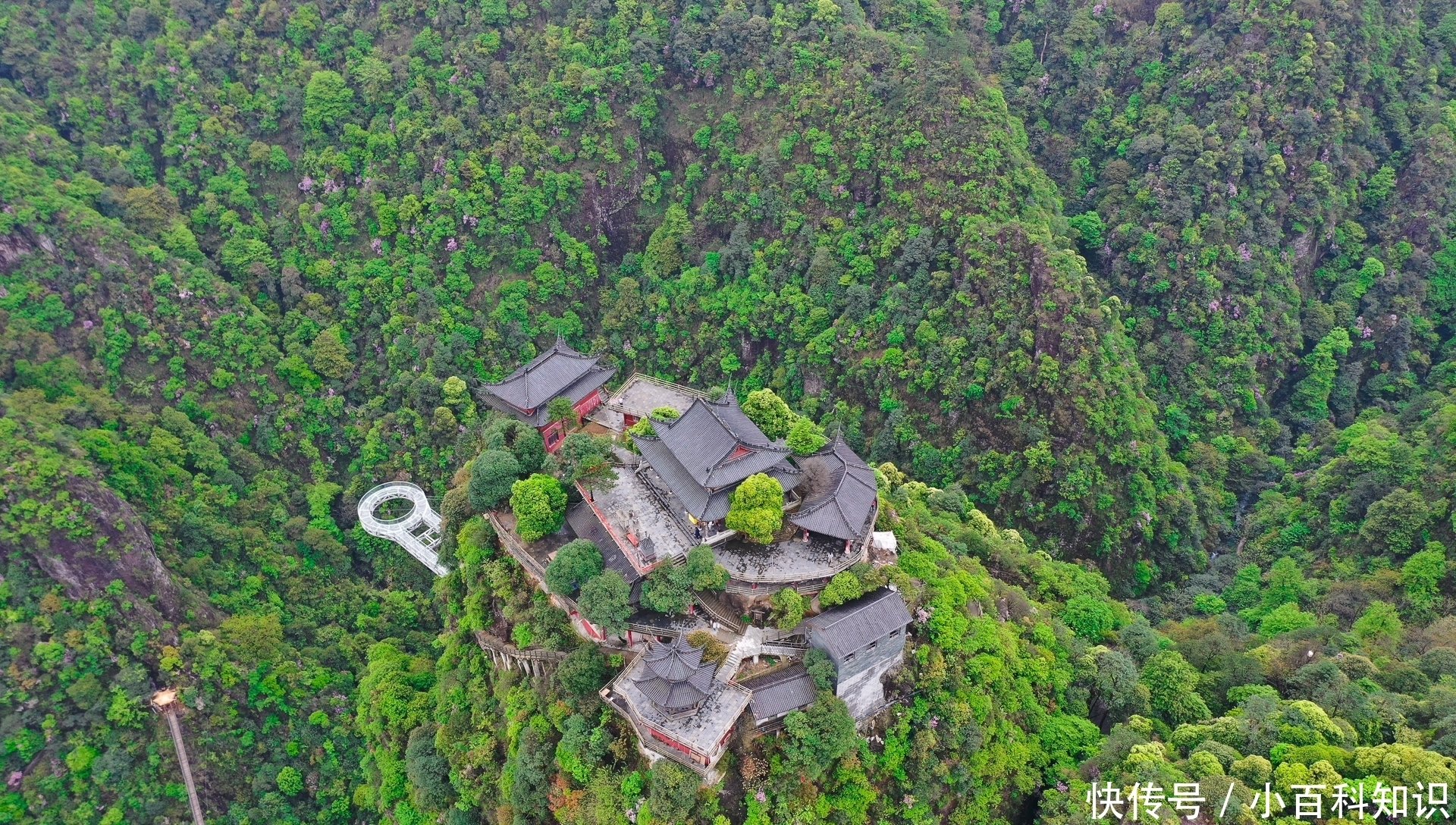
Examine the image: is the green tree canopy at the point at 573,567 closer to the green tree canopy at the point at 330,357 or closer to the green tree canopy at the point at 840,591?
the green tree canopy at the point at 840,591

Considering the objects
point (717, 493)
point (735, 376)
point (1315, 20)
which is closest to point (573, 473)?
point (717, 493)

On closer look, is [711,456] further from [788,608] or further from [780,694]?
[780,694]

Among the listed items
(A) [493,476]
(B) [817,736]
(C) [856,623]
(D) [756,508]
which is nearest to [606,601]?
(D) [756,508]

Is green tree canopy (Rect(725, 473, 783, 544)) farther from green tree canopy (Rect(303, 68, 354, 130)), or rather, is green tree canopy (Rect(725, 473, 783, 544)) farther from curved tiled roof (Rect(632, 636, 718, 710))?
green tree canopy (Rect(303, 68, 354, 130))

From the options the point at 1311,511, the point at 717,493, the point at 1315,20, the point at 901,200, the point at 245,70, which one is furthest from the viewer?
the point at 245,70

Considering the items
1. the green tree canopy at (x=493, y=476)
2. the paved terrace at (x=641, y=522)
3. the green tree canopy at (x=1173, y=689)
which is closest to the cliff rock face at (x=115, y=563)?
the green tree canopy at (x=493, y=476)

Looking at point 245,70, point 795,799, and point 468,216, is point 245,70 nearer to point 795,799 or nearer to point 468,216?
point 468,216
